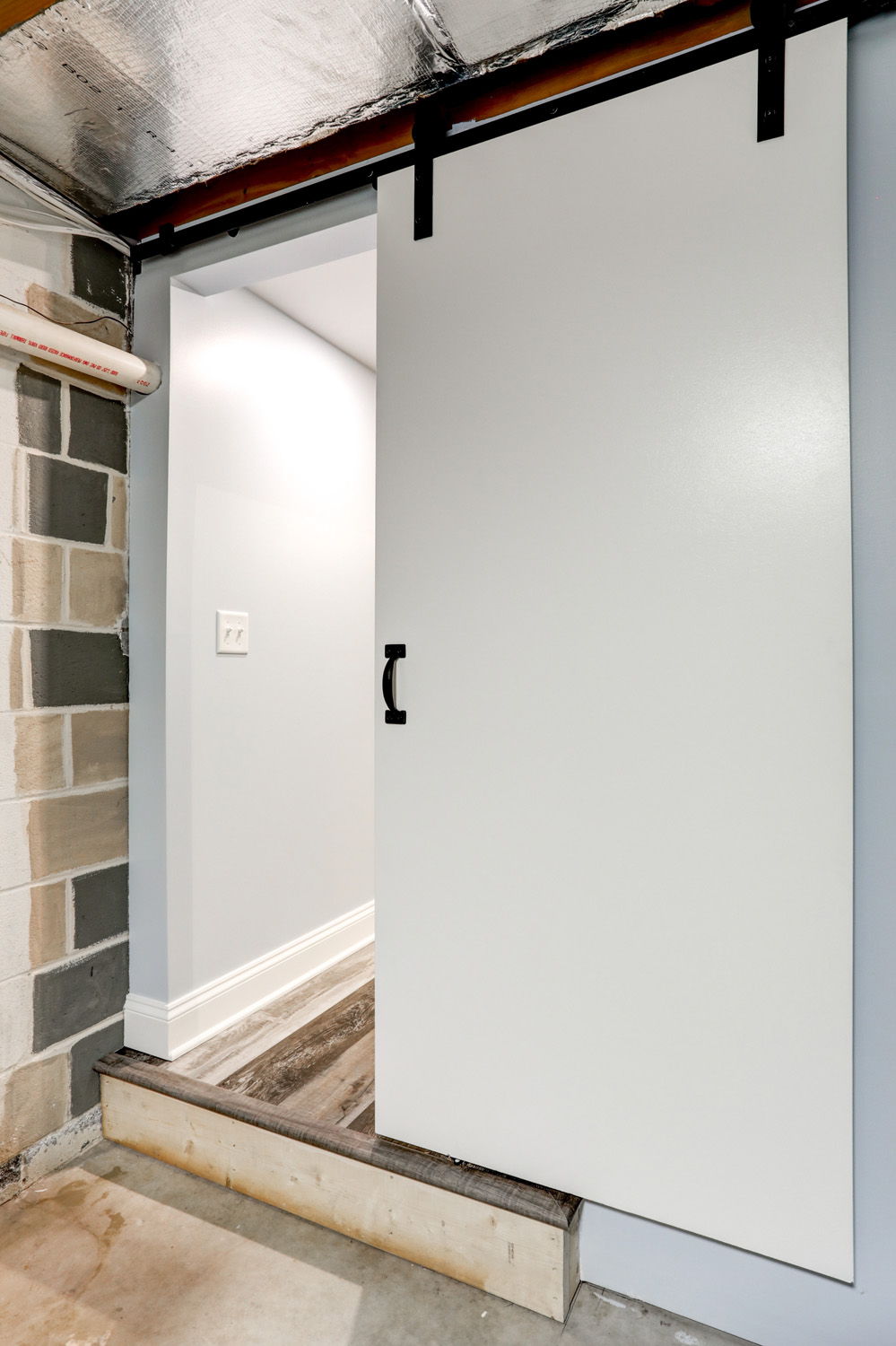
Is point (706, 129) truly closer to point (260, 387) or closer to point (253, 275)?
point (253, 275)

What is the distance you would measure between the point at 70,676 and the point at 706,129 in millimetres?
1753

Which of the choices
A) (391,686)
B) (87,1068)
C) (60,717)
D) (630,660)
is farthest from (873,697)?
(87,1068)

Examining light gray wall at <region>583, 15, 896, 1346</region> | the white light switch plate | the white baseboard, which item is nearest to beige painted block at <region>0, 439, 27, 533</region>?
the white light switch plate

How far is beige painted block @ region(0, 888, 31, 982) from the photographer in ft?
5.57

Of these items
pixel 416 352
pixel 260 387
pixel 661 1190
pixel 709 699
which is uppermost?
pixel 260 387

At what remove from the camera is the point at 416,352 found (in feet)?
5.07

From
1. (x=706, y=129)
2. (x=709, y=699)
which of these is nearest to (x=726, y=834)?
(x=709, y=699)

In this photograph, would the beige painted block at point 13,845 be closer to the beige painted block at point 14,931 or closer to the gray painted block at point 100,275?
the beige painted block at point 14,931

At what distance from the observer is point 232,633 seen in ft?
7.14

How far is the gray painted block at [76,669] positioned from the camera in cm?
178

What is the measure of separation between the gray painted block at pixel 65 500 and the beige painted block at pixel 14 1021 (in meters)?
1.05

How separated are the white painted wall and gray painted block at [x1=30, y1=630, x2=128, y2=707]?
0.16 meters

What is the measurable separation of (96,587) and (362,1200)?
1531mm

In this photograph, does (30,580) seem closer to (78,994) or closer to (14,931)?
(14,931)
